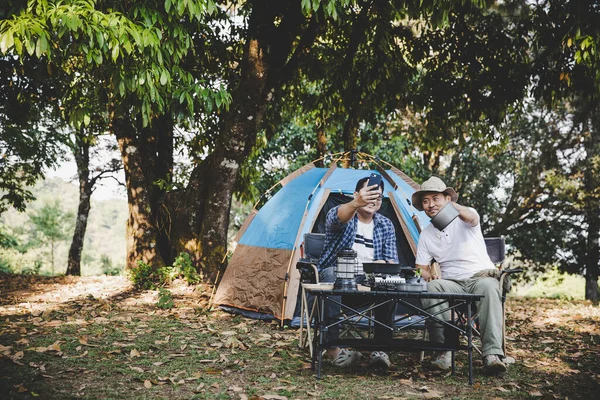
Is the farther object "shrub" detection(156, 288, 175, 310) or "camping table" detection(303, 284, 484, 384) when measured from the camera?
"shrub" detection(156, 288, 175, 310)

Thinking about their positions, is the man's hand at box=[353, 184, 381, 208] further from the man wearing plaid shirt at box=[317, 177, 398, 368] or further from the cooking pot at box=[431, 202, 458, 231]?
the cooking pot at box=[431, 202, 458, 231]

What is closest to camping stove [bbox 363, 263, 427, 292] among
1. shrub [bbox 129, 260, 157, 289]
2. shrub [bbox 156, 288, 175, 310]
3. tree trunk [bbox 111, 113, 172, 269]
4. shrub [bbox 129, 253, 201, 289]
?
shrub [bbox 156, 288, 175, 310]

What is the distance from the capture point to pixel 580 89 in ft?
22.6

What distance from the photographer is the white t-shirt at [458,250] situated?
390 cm

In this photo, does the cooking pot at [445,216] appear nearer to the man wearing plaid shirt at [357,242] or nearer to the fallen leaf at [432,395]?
the man wearing plaid shirt at [357,242]

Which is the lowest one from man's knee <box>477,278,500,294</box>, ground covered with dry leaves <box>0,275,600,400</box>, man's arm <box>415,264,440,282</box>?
ground covered with dry leaves <box>0,275,600,400</box>

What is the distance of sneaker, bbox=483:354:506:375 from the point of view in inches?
139

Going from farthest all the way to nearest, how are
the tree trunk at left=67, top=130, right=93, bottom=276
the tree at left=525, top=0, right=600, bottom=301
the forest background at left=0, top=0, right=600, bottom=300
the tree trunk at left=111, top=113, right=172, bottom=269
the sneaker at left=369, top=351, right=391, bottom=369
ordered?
the tree trunk at left=67, top=130, right=93, bottom=276 → the tree trunk at left=111, top=113, right=172, bottom=269 → the tree at left=525, top=0, right=600, bottom=301 → the forest background at left=0, top=0, right=600, bottom=300 → the sneaker at left=369, top=351, right=391, bottom=369

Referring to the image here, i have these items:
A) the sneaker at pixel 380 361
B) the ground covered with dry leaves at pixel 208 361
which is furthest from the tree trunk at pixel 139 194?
the sneaker at pixel 380 361

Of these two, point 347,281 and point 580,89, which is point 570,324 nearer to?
point 580,89

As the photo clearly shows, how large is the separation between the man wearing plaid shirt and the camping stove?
44cm

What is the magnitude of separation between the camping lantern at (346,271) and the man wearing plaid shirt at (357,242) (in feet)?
1.16

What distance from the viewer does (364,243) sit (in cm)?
406

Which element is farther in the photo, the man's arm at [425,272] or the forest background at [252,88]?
the forest background at [252,88]
